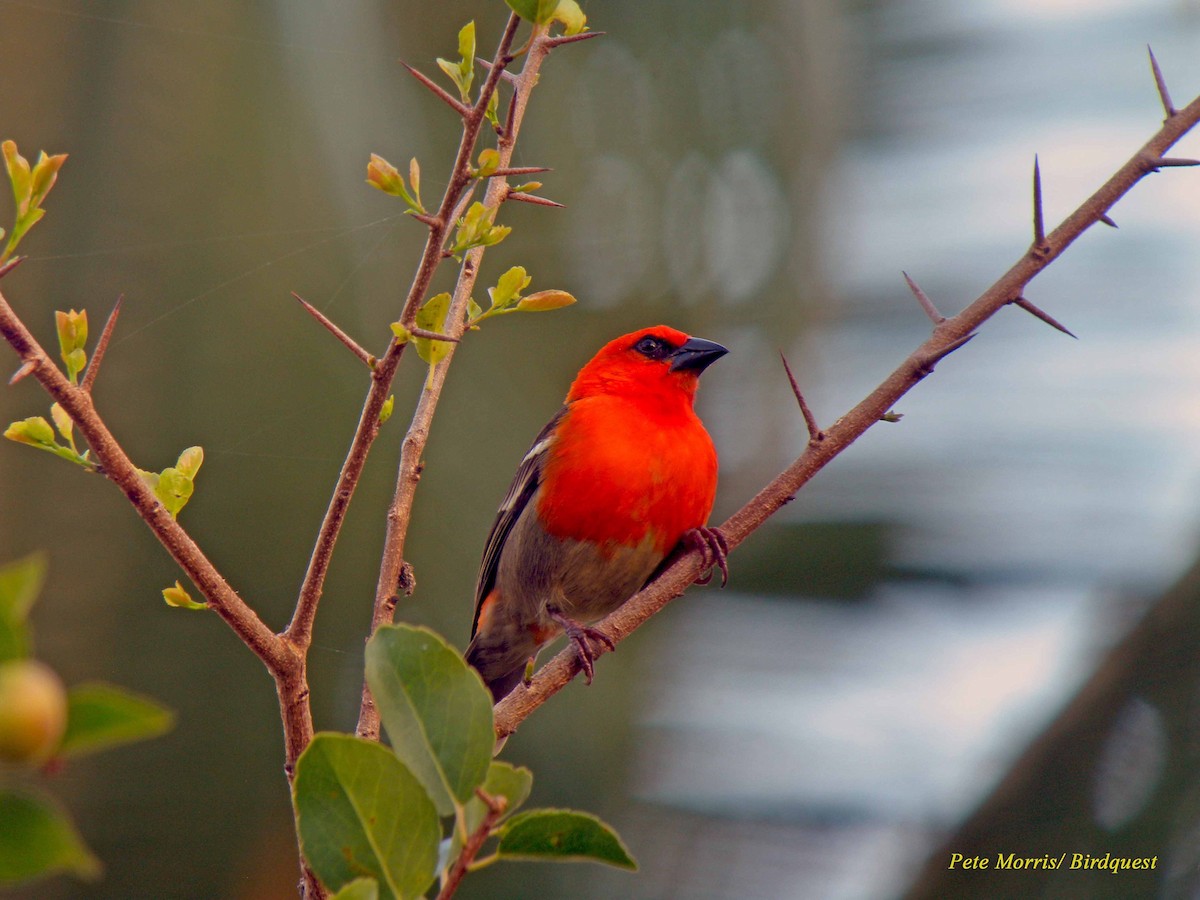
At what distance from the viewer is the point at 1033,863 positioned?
196 inches

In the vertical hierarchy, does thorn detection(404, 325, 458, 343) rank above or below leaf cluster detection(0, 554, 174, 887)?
below

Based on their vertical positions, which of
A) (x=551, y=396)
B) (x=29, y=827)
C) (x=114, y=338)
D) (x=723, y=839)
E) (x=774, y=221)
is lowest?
(x=723, y=839)

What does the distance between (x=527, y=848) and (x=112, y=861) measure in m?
4.45

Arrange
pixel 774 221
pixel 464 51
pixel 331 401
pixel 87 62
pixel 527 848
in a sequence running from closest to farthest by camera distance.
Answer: pixel 527 848, pixel 464 51, pixel 87 62, pixel 331 401, pixel 774 221

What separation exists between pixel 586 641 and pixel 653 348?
5.20 feet

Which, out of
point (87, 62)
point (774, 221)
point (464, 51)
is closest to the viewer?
point (464, 51)

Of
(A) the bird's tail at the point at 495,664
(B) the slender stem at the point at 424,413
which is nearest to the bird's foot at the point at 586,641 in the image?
(B) the slender stem at the point at 424,413

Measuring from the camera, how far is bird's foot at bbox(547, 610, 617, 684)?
2.43 meters

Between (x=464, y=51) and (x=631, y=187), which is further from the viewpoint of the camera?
(x=631, y=187)

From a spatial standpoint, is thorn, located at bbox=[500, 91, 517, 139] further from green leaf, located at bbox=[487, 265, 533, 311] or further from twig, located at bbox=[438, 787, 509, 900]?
twig, located at bbox=[438, 787, 509, 900]

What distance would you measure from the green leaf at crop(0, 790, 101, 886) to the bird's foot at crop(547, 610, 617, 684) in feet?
5.54

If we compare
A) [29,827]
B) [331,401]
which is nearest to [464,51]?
[29,827]

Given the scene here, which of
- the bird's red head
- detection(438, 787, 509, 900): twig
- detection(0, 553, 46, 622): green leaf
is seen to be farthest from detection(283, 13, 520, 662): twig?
the bird's red head

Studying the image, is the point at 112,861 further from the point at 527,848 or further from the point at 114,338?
the point at 527,848
